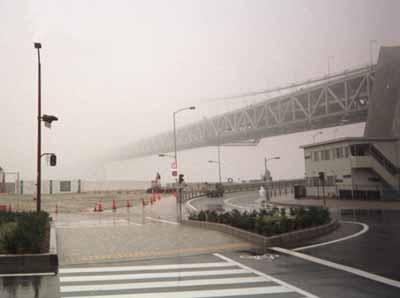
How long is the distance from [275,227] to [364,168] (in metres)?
31.6

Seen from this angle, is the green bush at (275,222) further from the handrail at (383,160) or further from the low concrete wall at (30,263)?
the handrail at (383,160)

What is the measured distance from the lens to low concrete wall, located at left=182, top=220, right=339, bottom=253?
15.1 m

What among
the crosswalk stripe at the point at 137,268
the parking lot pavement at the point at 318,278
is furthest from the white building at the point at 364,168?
the crosswalk stripe at the point at 137,268

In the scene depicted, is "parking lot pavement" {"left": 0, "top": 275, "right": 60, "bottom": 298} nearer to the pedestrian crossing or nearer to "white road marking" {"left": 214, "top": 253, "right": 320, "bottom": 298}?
the pedestrian crossing

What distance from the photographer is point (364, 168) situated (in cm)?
4431

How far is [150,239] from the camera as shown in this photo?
17203 mm

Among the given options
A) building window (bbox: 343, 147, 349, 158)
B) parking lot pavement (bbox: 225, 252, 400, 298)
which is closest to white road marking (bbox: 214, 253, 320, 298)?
parking lot pavement (bbox: 225, 252, 400, 298)

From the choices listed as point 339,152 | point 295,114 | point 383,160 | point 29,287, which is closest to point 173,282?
point 29,287

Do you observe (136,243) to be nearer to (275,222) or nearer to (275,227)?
(275,227)

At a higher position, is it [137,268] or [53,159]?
[53,159]

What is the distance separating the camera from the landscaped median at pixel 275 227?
15.5 m

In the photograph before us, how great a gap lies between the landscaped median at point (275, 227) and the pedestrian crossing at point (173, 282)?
348cm

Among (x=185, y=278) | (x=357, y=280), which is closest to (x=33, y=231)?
(x=185, y=278)

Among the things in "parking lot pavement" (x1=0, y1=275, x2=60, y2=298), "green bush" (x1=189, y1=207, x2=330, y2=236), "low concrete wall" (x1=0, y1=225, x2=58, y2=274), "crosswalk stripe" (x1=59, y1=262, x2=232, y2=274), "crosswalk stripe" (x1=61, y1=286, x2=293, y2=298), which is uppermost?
"green bush" (x1=189, y1=207, x2=330, y2=236)
